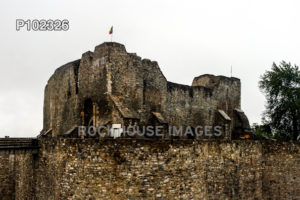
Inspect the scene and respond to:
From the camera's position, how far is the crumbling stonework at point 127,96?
57.8 ft

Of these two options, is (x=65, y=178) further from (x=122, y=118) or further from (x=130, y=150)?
(x=122, y=118)

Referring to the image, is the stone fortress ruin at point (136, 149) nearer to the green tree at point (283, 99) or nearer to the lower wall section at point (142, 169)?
the lower wall section at point (142, 169)

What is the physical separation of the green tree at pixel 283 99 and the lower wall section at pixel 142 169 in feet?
44.7

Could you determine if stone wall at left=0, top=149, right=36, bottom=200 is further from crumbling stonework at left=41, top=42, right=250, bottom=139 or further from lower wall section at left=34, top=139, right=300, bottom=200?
crumbling stonework at left=41, top=42, right=250, bottom=139

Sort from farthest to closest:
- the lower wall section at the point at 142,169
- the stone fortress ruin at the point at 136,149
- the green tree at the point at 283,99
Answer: the green tree at the point at 283,99, the stone fortress ruin at the point at 136,149, the lower wall section at the point at 142,169

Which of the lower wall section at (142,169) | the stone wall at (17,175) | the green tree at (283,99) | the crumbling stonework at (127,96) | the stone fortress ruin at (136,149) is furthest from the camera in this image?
the green tree at (283,99)

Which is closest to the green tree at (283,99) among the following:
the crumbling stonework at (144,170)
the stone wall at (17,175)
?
the crumbling stonework at (144,170)

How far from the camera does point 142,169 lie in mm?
10711

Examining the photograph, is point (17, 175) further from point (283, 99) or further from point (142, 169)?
point (283, 99)

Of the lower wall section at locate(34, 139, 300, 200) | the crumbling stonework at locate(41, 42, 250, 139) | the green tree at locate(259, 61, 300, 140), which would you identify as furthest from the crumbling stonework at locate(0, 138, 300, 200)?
the green tree at locate(259, 61, 300, 140)

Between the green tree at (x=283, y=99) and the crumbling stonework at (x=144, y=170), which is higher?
the green tree at (x=283, y=99)

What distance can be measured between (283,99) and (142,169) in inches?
811

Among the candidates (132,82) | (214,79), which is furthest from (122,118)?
(214,79)

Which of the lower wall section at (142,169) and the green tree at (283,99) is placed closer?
the lower wall section at (142,169)
